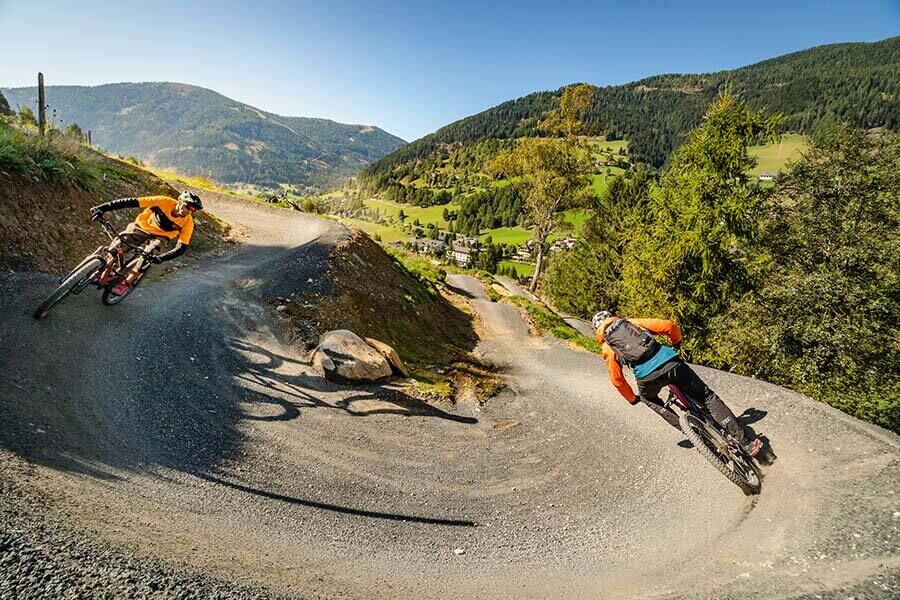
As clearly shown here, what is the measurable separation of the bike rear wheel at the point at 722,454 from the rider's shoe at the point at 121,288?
36.0ft

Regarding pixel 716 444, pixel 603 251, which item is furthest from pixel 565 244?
pixel 716 444

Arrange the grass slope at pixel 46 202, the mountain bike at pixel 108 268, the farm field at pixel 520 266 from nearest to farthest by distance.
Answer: the mountain bike at pixel 108 268, the grass slope at pixel 46 202, the farm field at pixel 520 266

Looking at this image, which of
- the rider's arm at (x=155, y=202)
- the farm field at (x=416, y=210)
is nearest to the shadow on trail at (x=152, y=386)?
the rider's arm at (x=155, y=202)

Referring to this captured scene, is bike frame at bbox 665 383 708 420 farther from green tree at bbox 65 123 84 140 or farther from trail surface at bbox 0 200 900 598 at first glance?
green tree at bbox 65 123 84 140

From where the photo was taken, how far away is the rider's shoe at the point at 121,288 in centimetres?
881

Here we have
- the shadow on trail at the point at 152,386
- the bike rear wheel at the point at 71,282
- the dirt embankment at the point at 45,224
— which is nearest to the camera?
the shadow on trail at the point at 152,386

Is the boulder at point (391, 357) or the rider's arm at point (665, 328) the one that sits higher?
the rider's arm at point (665, 328)

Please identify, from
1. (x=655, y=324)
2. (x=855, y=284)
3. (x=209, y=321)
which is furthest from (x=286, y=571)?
(x=855, y=284)

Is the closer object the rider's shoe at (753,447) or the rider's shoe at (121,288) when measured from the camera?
the rider's shoe at (753,447)

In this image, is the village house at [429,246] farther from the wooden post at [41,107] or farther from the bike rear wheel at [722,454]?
the bike rear wheel at [722,454]

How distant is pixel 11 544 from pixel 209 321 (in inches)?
282

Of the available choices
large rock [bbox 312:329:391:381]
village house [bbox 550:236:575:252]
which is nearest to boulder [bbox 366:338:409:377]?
large rock [bbox 312:329:391:381]

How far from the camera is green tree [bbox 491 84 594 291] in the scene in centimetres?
3534

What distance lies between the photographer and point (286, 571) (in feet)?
12.7
